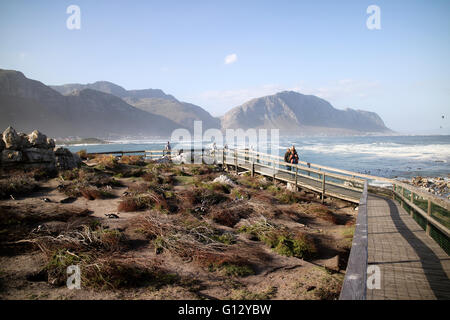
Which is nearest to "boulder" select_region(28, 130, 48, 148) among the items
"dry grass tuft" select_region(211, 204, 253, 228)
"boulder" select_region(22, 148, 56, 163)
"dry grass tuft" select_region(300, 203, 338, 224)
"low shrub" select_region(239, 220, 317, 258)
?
"boulder" select_region(22, 148, 56, 163)

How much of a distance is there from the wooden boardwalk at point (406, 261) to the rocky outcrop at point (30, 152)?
15.2 meters

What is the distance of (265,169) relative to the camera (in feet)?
57.3

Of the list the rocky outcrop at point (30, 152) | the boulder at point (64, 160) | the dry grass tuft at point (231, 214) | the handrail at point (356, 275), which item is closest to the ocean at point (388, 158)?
the dry grass tuft at point (231, 214)

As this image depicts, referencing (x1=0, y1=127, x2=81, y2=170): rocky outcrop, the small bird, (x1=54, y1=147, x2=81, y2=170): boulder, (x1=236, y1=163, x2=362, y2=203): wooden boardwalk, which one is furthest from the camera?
(x1=54, y1=147, x2=81, y2=170): boulder

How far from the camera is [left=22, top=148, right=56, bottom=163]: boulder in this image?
12898mm

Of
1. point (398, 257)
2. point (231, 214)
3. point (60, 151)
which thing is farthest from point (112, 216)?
point (60, 151)

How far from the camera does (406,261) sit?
4.24m

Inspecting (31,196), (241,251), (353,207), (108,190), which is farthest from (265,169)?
(31,196)

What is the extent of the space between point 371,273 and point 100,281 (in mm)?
4567

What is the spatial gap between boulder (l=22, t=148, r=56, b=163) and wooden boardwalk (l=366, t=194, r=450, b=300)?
15.4 m

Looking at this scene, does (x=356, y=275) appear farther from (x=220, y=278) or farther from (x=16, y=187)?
(x=16, y=187)

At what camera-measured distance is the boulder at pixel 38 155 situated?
12.9 meters

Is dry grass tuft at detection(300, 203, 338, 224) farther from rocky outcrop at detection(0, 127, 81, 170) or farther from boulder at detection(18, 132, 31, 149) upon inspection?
boulder at detection(18, 132, 31, 149)

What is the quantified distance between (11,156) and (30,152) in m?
0.83
